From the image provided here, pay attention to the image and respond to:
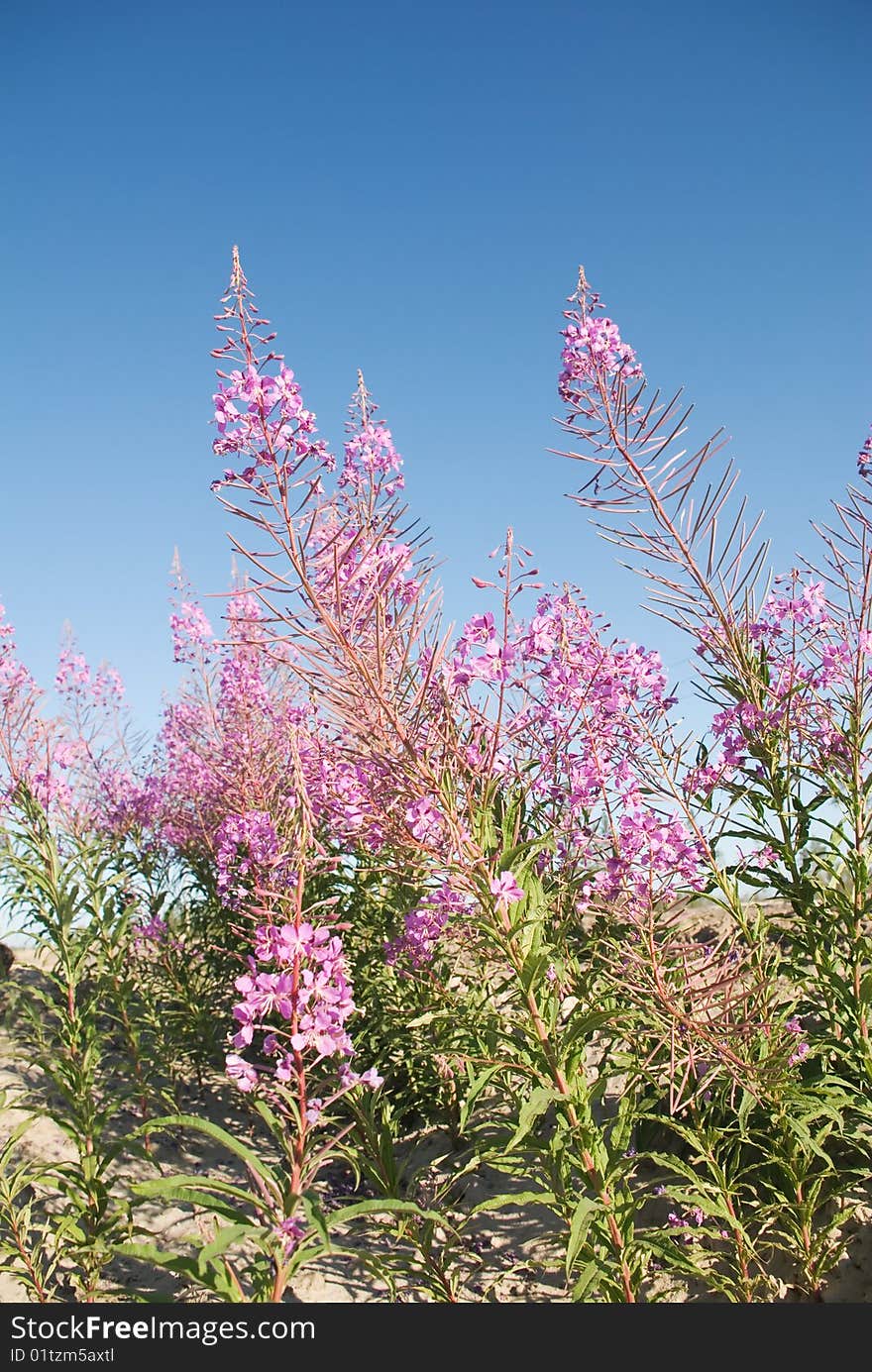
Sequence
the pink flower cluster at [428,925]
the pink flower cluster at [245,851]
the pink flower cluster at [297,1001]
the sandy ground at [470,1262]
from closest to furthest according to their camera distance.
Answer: the pink flower cluster at [297,1001] < the pink flower cluster at [428,925] < the sandy ground at [470,1262] < the pink flower cluster at [245,851]

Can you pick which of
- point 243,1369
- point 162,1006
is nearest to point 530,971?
point 243,1369

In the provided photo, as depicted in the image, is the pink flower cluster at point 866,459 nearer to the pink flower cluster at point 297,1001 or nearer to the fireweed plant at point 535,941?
the fireweed plant at point 535,941

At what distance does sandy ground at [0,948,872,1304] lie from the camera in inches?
146

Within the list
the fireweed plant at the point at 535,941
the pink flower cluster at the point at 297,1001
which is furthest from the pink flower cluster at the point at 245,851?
the pink flower cluster at the point at 297,1001

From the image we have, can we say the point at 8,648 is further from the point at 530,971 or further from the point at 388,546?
the point at 530,971

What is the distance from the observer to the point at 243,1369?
2.49 meters

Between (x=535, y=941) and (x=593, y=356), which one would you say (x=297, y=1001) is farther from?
(x=593, y=356)

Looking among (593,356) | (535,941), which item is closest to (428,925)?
(535,941)

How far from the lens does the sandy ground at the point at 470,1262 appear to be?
3703 millimetres

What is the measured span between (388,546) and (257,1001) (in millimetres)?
1734

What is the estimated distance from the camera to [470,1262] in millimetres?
4316

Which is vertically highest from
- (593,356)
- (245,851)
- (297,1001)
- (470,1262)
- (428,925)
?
(593,356)

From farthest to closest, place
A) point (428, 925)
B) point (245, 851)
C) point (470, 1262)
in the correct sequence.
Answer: point (245, 851) < point (470, 1262) < point (428, 925)

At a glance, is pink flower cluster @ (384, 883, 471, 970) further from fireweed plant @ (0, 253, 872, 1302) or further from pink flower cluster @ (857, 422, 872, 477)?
pink flower cluster @ (857, 422, 872, 477)
